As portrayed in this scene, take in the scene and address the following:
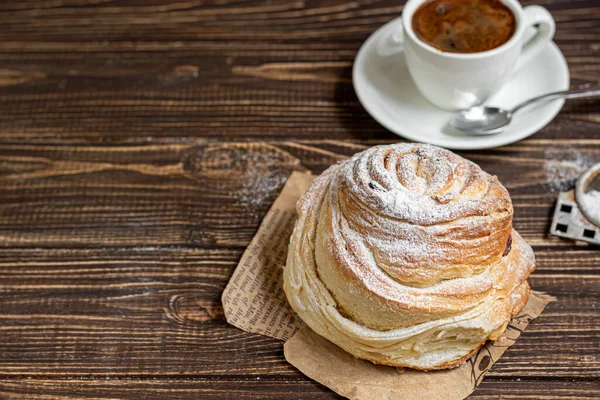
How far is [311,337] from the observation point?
1.29 meters

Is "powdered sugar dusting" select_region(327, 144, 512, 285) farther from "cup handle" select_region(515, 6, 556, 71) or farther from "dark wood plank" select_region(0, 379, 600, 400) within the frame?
"cup handle" select_region(515, 6, 556, 71)

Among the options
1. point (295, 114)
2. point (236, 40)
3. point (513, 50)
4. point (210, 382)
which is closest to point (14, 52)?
point (236, 40)

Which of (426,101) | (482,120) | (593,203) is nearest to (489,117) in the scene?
(482,120)

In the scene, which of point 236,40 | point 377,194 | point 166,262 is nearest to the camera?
point 377,194

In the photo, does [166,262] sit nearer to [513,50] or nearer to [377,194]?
[377,194]

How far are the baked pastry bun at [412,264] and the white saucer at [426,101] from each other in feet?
1.10

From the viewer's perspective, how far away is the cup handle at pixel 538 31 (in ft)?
5.20

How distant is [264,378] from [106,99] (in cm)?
95

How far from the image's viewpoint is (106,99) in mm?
1844

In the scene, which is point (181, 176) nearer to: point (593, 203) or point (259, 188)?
point (259, 188)

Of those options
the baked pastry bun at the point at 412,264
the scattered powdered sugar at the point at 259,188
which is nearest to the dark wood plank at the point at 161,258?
the scattered powdered sugar at the point at 259,188

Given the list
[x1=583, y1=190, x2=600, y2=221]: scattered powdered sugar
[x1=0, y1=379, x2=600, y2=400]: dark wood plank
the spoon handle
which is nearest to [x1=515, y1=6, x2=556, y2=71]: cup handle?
the spoon handle

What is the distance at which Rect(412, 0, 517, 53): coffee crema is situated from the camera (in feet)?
5.11

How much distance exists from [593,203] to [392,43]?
2.09 ft
